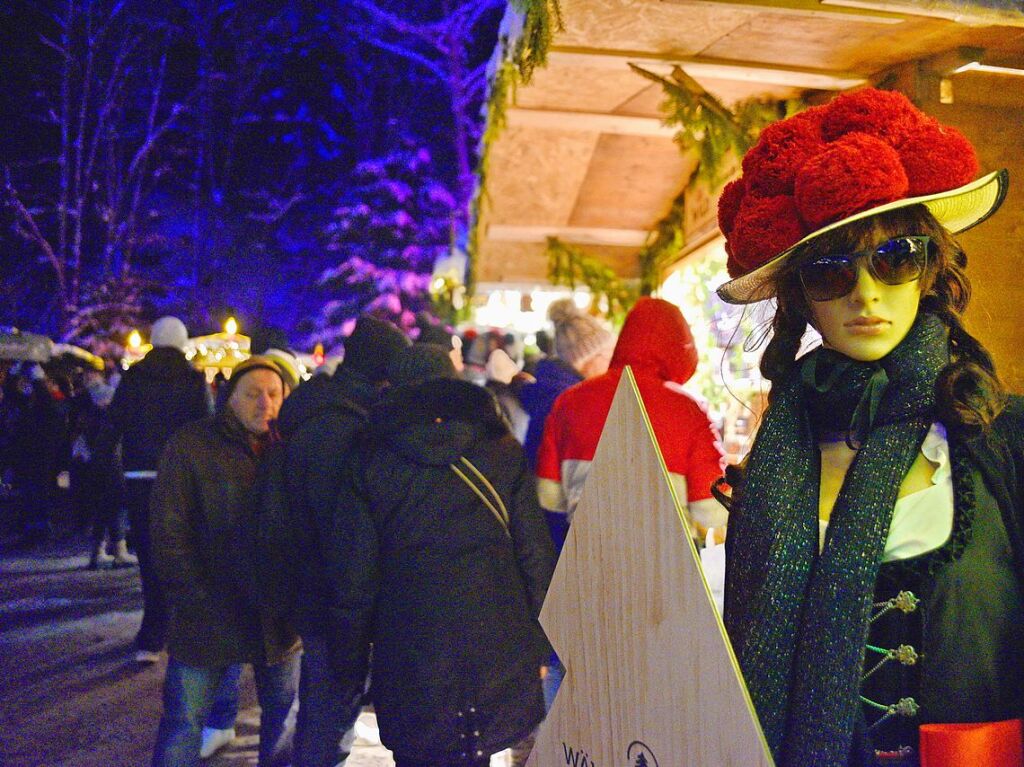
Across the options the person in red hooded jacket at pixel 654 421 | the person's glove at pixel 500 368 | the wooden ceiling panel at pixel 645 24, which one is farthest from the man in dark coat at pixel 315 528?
the person's glove at pixel 500 368

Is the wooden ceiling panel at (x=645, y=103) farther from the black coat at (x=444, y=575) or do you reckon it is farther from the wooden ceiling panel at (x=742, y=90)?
the black coat at (x=444, y=575)

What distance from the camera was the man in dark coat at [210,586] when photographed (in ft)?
12.3

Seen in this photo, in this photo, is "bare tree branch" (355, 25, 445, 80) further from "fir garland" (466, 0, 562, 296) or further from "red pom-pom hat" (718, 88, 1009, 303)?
"red pom-pom hat" (718, 88, 1009, 303)

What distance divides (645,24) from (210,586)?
2.97m

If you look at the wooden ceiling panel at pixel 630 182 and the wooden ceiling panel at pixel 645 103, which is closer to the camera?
the wooden ceiling panel at pixel 645 103

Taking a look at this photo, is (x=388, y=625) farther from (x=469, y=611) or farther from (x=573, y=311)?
(x=573, y=311)

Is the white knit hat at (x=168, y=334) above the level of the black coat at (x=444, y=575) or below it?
above

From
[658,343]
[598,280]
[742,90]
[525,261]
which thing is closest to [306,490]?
[658,343]

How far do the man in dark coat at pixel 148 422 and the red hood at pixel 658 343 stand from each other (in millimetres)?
3646

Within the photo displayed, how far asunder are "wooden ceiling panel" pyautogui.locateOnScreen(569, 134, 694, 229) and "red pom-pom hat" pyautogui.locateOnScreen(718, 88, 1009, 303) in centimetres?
421

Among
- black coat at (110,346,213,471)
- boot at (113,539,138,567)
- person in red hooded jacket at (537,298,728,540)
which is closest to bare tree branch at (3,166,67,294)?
boot at (113,539,138,567)

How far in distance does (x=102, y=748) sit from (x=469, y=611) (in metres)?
2.95

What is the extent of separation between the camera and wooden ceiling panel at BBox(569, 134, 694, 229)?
6.00m

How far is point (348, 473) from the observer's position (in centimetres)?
315
